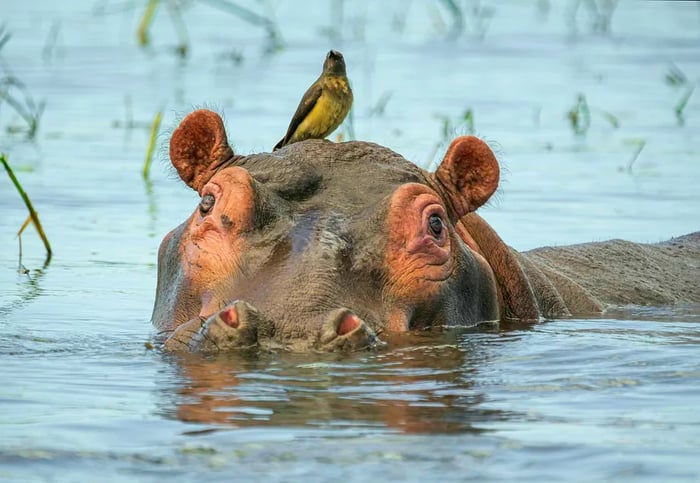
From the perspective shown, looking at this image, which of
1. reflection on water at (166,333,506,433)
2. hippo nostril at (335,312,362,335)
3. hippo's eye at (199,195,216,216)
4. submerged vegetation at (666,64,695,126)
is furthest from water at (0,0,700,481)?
hippo's eye at (199,195,216,216)

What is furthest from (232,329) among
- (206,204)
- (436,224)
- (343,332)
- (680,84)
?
(680,84)

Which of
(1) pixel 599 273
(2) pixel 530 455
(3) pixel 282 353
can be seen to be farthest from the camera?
(1) pixel 599 273

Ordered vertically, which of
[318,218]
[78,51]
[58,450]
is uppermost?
[78,51]

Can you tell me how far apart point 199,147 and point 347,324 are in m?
1.83

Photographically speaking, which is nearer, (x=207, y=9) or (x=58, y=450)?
(x=58, y=450)

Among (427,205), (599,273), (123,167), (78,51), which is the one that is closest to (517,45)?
(78,51)

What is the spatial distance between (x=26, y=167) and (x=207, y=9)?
16.1m

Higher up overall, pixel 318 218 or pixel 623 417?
pixel 318 218

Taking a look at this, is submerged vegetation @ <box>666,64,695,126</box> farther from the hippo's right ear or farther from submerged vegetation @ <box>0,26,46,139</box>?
the hippo's right ear

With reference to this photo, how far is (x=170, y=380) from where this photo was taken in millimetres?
6824

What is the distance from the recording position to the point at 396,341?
720cm

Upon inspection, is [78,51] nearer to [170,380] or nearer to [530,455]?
[170,380]

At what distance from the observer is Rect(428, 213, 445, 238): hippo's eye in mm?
7582

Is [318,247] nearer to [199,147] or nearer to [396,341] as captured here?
[396,341]
